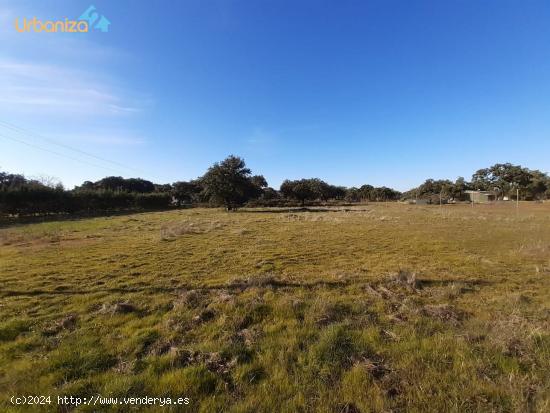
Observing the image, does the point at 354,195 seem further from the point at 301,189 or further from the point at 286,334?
the point at 286,334

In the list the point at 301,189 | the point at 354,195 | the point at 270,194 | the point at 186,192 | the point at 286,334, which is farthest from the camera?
the point at 354,195

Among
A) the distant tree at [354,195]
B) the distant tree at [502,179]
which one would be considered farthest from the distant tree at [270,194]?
the distant tree at [502,179]

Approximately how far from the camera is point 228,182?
1780 inches

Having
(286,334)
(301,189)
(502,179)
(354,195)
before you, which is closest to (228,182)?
(301,189)

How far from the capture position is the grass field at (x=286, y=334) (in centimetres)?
299

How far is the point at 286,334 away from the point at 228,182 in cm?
4203

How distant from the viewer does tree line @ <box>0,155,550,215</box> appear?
131ft

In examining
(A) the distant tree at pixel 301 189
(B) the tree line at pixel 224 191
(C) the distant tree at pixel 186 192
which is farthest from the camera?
(C) the distant tree at pixel 186 192

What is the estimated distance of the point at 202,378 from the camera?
322 cm

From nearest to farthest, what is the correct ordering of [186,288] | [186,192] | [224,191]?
[186,288]
[224,191]
[186,192]

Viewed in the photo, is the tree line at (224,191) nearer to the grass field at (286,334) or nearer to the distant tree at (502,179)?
the distant tree at (502,179)

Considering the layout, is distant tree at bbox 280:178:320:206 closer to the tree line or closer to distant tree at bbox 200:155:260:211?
the tree line

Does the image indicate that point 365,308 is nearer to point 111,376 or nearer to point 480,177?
point 111,376

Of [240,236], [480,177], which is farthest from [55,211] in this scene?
[480,177]
